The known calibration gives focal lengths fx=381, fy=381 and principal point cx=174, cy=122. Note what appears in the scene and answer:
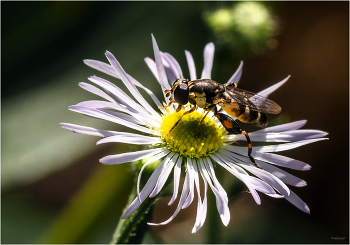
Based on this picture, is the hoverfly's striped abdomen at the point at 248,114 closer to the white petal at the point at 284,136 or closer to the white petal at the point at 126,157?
the white petal at the point at 284,136

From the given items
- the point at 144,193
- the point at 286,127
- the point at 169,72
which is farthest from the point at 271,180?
the point at 169,72

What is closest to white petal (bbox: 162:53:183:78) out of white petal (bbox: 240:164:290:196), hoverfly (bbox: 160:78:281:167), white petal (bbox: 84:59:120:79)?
hoverfly (bbox: 160:78:281:167)

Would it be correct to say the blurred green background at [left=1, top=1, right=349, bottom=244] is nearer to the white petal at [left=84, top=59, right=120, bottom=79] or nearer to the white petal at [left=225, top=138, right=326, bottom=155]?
the white petal at [left=225, top=138, right=326, bottom=155]

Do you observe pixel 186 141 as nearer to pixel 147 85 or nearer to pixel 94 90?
pixel 94 90

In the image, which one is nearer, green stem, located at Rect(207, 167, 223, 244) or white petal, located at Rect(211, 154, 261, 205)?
white petal, located at Rect(211, 154, 261, 205)

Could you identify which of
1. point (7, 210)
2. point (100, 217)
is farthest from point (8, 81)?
point (100, 217)

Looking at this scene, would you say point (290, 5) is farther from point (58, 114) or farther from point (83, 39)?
point (58, 114)

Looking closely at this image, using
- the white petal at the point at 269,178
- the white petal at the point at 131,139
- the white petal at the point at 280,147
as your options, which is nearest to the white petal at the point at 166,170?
the white petal at the point at 131,139
